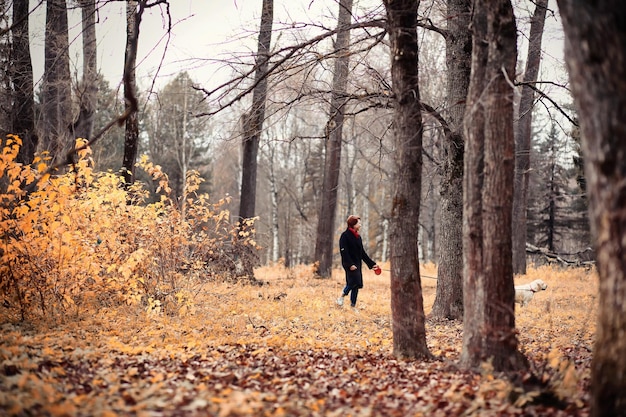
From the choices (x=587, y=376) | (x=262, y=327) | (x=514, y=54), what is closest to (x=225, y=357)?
(x=262, y=327)

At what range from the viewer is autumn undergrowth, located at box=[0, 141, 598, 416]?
4.10 metres

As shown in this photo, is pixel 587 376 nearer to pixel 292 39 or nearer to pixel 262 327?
pixel 262 327

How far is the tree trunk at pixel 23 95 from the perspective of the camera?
33.6 feet

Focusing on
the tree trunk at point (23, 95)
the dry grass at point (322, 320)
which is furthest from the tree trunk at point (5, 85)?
the dry grass at point (322, 320)

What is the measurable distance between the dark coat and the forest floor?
0.79m

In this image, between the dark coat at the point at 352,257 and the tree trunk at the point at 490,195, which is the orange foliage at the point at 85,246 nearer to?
the dark coat at the point at 352,257

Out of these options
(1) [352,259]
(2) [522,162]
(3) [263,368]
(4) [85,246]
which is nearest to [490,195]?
(3) [263,368]

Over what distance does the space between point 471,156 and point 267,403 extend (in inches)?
120

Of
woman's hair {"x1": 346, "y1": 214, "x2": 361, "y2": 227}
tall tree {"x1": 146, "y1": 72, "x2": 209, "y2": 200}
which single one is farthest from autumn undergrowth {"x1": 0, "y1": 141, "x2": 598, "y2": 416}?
tall tree {"x1": 146, "y1": 72, "x2": 209, "y2": 200}

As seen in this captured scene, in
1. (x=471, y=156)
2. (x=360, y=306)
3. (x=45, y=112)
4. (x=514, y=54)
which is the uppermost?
(x=45, y=112)

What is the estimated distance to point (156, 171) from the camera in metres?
8.93

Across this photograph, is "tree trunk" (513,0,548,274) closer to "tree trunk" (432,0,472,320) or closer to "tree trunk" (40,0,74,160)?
"tree trunk" (432,0,472,320)

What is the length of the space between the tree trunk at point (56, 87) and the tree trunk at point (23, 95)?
109cm

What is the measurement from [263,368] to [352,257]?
17.1ft
